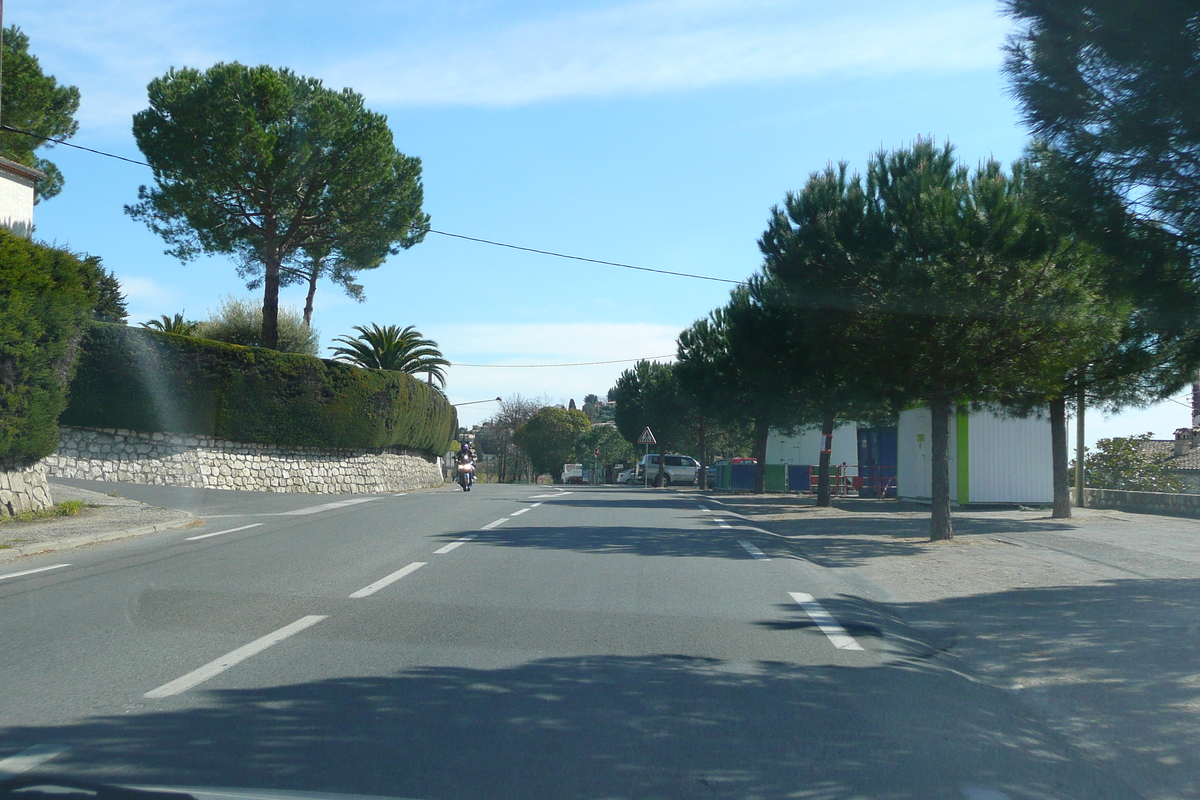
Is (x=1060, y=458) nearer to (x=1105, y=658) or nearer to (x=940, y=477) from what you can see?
(x=940, y=477)

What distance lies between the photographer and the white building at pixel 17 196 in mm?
23109

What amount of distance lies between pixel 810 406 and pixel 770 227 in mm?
12428

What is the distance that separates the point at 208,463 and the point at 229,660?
838 inches

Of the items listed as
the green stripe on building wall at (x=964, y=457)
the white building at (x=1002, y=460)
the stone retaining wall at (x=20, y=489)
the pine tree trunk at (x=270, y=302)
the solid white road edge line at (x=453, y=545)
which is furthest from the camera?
the pine tree trunk at (x=270, y=302)

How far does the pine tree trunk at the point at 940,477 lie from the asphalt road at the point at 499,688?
16.5ft

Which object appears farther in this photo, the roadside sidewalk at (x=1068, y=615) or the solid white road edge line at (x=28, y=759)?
the roadside sidewalk at (x=1068, y=615)

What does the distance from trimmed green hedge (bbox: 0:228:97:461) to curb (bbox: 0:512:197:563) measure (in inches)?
103

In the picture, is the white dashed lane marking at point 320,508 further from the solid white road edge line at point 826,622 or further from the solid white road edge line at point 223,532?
the solid white road edge line at point 826,622

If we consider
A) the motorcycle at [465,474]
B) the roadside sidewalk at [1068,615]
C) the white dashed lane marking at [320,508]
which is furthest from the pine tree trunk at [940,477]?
the motorcycle at [465,474]

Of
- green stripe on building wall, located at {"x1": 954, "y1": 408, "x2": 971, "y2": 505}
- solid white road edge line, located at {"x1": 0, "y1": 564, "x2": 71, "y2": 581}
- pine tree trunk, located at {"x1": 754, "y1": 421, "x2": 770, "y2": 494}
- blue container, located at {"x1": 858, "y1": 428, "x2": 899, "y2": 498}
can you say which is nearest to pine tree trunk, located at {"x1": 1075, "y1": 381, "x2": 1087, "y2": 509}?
green stripe on building wall, located at {"x1": 954, "y1": 408, "x2": 971, "y2": 505}

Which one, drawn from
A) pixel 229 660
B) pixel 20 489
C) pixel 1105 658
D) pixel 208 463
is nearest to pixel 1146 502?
pixel 1105 658

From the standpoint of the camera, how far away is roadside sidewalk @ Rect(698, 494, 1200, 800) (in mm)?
4969

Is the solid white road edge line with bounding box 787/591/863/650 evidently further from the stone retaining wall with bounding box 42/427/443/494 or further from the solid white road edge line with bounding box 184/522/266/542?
the stone retaining wall with bounding box 42/427/443/494

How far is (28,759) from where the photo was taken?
3992 millimetres
